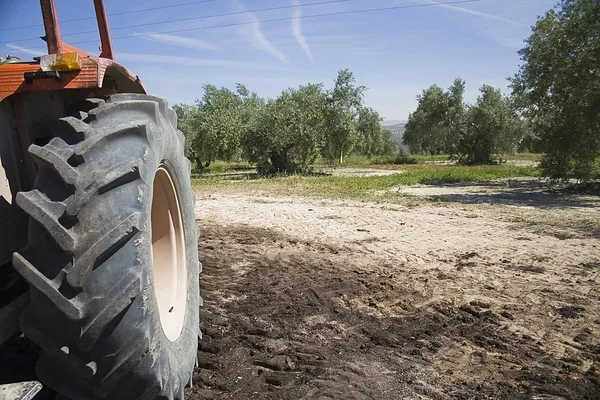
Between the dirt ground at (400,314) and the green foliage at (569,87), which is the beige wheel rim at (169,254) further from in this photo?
the green foliage at (569,87)

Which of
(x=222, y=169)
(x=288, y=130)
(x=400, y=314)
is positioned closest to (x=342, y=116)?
(x=288, y=130)

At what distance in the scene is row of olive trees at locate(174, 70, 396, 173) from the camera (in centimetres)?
2708

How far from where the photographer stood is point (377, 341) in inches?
143

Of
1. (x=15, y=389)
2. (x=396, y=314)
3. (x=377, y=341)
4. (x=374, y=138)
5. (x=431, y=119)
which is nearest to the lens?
(x=15, y=389)

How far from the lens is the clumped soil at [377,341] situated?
2928 mm

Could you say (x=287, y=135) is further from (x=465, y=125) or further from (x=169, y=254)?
(x=169, y=254)

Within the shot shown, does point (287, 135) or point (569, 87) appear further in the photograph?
point (287, 135)

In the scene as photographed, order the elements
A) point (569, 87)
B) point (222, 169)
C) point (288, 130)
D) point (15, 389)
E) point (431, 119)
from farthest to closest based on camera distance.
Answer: point (431, 119) → point (222, 169) → point (288, 130) → point (569, 87) → point (15, 389)

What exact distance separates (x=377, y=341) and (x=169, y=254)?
1.72 meters

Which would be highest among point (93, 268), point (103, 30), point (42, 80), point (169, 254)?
point (103, 30)

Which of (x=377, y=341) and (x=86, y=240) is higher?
(x=86, y=240)

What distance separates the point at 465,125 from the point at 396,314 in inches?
1468

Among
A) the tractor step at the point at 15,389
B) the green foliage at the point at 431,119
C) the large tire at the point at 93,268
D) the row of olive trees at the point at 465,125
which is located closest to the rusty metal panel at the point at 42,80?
the large tire at the point at 93,268

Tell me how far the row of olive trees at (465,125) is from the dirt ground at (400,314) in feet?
103
